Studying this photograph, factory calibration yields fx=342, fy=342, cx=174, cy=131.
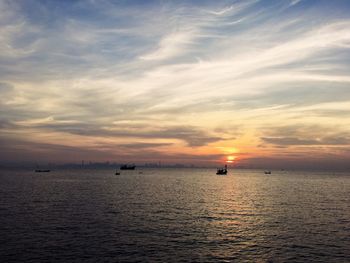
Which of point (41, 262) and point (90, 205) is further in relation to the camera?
point (90, 205)

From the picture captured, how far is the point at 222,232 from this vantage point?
182 feet

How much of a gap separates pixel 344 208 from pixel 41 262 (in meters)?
77.3

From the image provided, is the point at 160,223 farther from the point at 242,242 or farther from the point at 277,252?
the point at 277,252

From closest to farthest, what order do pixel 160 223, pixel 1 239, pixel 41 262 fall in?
pixel 41 262 → pixel 1 239 → pixel 160 223

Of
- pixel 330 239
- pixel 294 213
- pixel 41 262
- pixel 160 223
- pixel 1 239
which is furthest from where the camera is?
pixel 294 213

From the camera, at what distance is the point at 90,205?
8681cm

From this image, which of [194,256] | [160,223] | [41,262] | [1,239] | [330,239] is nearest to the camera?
[41,262]

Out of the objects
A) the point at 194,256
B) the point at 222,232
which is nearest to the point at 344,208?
the point at 222,232

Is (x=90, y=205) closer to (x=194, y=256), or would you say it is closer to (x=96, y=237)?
(x=96, y=237)

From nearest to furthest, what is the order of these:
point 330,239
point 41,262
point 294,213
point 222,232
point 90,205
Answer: point 41,262, point 330,239, point 222,232, point 294,213, point 90,205

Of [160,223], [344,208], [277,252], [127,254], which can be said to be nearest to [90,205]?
[160,223]

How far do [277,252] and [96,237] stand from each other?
25628 mm

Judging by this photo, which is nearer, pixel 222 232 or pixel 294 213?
pixel 222 232

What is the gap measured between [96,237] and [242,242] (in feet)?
70.1
